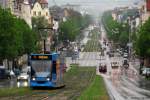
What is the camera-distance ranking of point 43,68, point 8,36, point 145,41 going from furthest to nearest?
point 145,41 → point 8,36 → point 43,68

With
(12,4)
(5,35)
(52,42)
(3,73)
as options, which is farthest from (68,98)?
(52,42)

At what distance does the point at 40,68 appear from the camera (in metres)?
51.7

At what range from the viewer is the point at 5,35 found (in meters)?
79.3

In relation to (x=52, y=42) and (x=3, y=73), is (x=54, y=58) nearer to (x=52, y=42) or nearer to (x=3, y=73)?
(x=3, y=73)

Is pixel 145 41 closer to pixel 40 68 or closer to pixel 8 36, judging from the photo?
pixel 8 36

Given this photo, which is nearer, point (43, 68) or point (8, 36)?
point (43, 68)

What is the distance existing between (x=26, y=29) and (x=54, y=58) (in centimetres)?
5616

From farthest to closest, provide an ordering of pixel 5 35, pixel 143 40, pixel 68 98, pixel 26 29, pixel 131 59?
pixel 131 59, pixel 26 29, pixel 143 40, pixel 5 35, pixel 68 98

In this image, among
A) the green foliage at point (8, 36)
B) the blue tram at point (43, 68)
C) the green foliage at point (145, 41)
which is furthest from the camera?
the green foliage at point (145, 41)

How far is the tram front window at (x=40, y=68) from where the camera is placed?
51688 mm

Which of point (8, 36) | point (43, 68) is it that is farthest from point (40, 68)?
point (8, 36)

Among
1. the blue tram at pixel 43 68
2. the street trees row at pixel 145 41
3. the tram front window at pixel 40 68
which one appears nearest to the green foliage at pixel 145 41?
the street trees row at pixel 145 41

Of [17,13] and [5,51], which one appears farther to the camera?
[17,13]

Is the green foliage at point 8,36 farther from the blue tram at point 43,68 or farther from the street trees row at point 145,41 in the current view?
the blue tram at point 43,68
